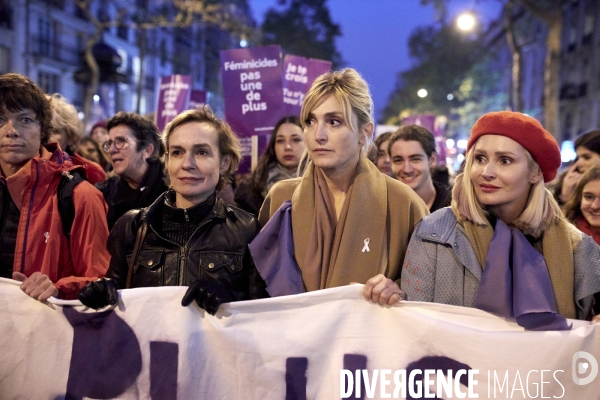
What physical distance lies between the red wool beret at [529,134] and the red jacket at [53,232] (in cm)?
191

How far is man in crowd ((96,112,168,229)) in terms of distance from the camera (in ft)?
15.3

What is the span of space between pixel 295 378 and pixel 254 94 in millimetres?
4736

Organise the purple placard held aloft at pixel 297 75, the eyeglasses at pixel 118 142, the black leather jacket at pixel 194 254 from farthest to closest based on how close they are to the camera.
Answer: the purple placard held aloft at pixel 297 75, the eyeglasses at pixel 118 142, the black leather jacket at pixel 194 254

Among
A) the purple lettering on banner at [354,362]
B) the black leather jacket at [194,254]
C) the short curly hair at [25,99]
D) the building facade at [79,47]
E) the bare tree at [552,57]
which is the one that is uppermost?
the building facade at [79,47]

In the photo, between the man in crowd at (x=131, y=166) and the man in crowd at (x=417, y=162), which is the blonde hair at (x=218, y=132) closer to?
the man in crowd at (x=131, y=166)

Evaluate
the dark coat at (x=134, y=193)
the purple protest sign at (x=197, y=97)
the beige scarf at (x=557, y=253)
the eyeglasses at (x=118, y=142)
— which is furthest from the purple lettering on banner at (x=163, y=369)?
the purple protest sign at (x=197, y=97)

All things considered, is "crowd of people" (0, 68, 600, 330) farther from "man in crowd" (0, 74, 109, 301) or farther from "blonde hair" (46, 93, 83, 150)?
"blonde hair" (46, 93, 83, 150)

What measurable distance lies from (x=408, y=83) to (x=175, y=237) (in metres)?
49.1

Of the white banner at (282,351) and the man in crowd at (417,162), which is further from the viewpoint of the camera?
the man in crowd at (417,162)

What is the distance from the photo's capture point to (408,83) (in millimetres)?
50156

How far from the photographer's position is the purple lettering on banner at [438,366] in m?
2.65

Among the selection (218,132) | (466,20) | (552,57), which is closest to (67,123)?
(218,132)

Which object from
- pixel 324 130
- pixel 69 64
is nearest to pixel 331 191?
pixel 324 130

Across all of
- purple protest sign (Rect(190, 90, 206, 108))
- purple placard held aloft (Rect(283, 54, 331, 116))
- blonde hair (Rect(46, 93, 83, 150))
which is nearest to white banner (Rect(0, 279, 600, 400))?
blonde hair (Rect(46, 93, 83, 150))
